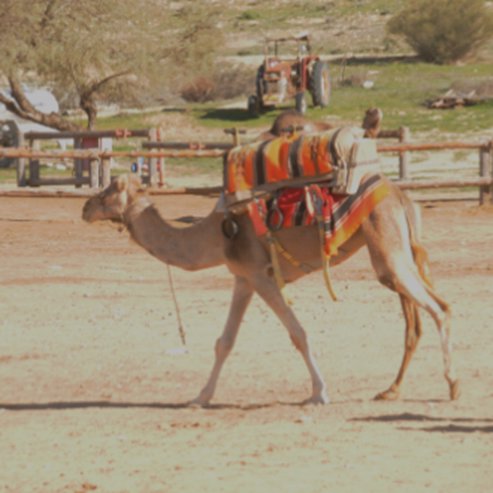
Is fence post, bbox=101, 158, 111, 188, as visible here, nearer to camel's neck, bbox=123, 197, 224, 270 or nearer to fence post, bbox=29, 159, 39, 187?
fence post, bbox=29, 159, 39, 187

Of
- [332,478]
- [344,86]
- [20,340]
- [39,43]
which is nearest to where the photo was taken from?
[332,478]

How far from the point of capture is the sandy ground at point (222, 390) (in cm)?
761

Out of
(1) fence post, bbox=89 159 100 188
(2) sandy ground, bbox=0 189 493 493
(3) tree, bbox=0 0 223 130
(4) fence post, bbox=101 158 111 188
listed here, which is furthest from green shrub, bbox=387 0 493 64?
(2) sandy ground, bbox=0 189 493 493

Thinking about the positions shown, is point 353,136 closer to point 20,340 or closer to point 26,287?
point 20,340

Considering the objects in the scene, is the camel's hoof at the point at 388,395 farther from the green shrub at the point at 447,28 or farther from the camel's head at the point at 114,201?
the green shrub at the point at 447,28

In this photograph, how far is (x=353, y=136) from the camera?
30.4 ft

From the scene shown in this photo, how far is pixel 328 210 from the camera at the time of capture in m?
9.12

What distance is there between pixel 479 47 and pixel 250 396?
5287cm

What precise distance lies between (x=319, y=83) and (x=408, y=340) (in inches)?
1198

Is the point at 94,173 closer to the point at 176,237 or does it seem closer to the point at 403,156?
the point at 403,156

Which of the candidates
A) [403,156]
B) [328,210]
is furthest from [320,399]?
[403,156]

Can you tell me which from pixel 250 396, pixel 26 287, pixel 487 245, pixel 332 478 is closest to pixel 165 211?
pixel 487 245

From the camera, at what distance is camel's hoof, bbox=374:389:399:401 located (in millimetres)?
9376

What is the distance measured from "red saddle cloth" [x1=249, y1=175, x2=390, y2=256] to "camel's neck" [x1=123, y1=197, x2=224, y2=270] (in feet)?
1.34
